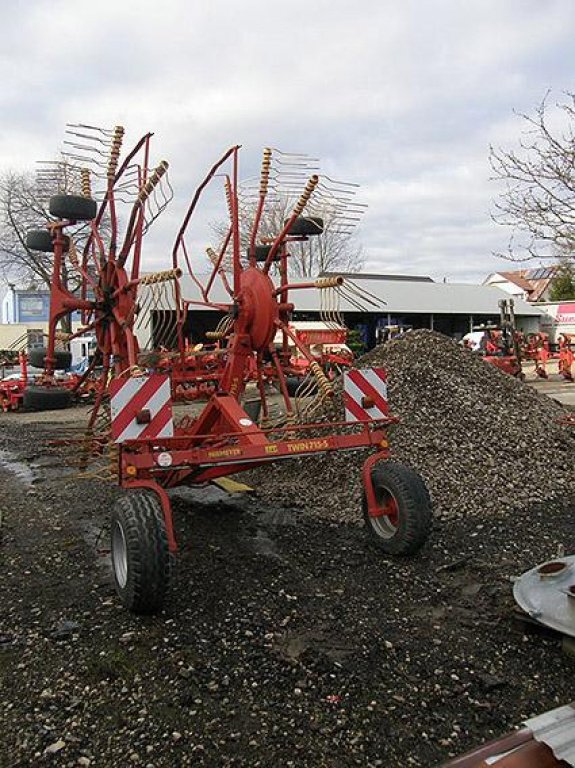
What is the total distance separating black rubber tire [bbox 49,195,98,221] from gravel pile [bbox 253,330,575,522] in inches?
127

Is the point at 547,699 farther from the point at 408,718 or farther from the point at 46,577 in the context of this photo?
the point at 46,577

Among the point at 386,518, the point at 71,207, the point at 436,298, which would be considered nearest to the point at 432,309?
the point at 436,298

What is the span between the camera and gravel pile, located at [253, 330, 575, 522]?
6.42 m

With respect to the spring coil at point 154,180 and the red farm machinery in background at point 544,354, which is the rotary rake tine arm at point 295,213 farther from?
the red farm machinery in background at point 544,354

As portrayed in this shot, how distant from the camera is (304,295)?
32250 mm

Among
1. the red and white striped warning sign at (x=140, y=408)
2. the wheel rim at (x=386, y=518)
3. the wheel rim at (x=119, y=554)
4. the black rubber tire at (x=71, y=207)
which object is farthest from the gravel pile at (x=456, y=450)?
the black rubber tire at (x=71, y=207)

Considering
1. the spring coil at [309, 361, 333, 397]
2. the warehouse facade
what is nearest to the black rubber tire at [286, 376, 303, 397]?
the spring coil at [309, 361, 333, 397]

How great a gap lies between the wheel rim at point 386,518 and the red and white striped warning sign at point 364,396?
59cm

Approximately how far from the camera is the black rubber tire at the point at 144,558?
153 inches

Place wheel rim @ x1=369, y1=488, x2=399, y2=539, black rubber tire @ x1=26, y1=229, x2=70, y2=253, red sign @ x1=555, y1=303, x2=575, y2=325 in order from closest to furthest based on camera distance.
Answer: wheel rim @ x1=369, y1=488, x2=399, y2=539, black rubber tire @ x1=26, y1=229, x2=70, y2=253, red sign @ x1=555, y1=303, x2=575, y2=325

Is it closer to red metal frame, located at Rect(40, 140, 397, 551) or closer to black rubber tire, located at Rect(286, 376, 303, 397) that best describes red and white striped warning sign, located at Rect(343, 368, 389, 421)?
red metal frame, located at Rect(40, 140, 397, 551)

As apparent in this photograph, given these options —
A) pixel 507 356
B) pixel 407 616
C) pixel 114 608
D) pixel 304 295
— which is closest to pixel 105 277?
pixel 114 608

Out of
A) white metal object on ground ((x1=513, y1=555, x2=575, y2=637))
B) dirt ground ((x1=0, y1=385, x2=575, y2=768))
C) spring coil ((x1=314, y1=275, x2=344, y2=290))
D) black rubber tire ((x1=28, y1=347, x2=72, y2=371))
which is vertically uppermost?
spring coil ((x1=314, y1=275, x2=344, y2=290))

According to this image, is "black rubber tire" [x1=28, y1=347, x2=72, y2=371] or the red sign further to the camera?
the red sign
